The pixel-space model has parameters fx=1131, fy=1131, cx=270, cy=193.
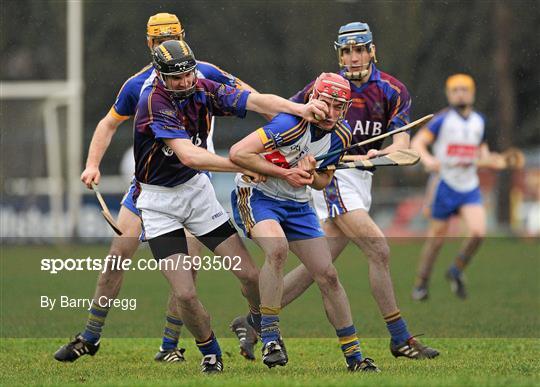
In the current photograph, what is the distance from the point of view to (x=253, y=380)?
634cm

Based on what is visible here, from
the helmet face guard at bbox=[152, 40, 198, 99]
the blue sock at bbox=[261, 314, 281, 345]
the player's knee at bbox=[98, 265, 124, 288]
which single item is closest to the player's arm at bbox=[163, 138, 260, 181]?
the helmet face guard at bbox=[152, 40, 198, 99]

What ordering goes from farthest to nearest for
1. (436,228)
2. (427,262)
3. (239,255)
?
(436,228) → (427,262) → (239,255)

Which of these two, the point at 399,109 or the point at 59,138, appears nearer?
the point at 399,109

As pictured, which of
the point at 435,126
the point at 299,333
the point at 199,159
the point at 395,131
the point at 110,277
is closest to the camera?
the point at 199,159

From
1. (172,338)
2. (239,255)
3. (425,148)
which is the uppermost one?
(425,148)

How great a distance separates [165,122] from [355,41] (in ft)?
6.25

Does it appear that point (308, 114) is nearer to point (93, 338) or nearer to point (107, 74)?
point (93, 338)

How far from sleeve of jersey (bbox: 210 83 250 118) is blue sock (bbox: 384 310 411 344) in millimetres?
1861

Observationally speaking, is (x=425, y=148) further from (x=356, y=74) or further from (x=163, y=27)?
(x=163, y=27)

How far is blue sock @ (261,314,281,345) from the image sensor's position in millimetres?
6891

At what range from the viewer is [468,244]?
Answer: 12719 millimetres

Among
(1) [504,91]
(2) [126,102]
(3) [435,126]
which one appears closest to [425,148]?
(3) [435,126]

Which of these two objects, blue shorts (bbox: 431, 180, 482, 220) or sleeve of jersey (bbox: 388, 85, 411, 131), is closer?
sleeve of jersey (bbox: 388, 85, 411, 131)

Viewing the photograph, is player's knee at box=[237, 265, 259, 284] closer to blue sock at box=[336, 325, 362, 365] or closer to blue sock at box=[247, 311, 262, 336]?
blue sock at box=[247, 311, 262, 336]
